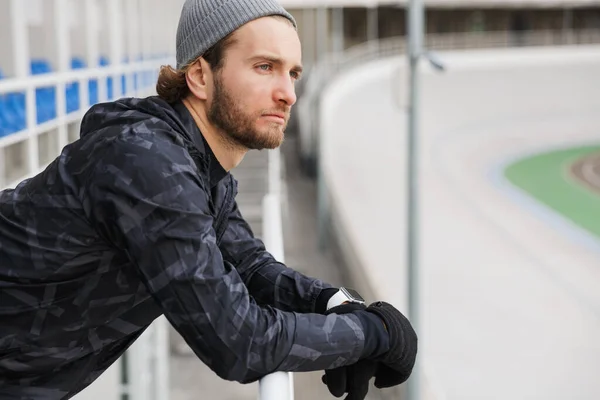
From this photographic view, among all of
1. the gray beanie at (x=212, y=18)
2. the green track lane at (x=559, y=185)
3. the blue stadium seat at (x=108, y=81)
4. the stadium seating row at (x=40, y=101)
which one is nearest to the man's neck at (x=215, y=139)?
the gray beanie at (x=212, y=18)

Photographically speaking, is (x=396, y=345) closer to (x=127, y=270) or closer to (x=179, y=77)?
(x=127, y=270)

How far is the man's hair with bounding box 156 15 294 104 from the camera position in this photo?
2184 mm

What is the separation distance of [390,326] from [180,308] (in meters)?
0.56

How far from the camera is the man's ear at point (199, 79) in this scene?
2.24m

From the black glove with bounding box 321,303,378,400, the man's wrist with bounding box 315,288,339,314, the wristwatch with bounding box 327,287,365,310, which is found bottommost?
the black glove with bounding box 321,303,378,400

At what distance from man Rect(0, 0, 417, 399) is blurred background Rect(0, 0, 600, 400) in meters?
0.25

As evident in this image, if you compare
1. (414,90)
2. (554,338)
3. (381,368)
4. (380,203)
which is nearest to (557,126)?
(380,203)

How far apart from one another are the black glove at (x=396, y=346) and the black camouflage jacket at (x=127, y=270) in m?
0.09

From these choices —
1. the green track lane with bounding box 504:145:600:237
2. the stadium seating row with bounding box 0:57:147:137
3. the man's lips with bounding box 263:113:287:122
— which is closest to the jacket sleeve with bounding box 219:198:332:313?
the man's lips with bounding box 263:113:287:122

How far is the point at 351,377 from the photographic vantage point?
2.20m

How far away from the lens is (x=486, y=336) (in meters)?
12.7

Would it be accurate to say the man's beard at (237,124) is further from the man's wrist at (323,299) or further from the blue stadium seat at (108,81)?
the blue stadium seat at (108,81)

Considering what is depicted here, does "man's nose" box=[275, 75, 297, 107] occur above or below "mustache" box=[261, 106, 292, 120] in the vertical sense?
above

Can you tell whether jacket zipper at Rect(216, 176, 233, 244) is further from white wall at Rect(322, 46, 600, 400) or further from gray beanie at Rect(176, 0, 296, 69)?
white wall at Rect(322, 46, 600, 400)
